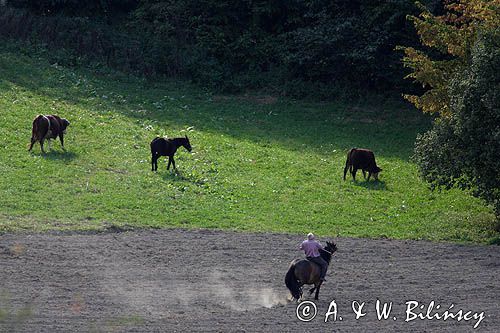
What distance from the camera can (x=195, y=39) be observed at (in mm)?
50938

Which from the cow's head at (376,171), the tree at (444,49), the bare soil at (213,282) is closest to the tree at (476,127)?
the tree at (444,49)

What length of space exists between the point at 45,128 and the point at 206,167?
5.73m

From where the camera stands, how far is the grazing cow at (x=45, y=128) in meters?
31.4

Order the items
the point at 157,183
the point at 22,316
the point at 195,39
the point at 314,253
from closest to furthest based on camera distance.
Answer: the point at 22,316, the point at 314,253, the point at 157,183, the point at 195,39

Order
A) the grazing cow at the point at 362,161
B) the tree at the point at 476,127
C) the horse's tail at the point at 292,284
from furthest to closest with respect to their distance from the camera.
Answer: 1. the grazing cow at the point at 362,161
2. the tree at the point at 476,127
3. the horse's tail at the point at 292,284

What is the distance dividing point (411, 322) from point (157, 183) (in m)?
13.4

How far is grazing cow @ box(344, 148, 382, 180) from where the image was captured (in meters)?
32.0

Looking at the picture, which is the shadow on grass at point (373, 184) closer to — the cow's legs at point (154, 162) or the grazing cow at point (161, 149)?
the grazing cow at point (161, 149)

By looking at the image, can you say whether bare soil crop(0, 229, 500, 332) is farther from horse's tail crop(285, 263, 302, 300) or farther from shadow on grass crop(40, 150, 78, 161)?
shadow on grass crop(40, 150, 78, 161)

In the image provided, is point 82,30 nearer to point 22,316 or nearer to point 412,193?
point 412,193

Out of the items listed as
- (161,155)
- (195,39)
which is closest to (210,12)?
(195,39)

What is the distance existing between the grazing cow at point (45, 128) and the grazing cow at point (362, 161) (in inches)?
407

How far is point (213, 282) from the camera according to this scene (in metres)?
20.9

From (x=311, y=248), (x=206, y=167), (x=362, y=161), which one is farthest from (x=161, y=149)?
(x=311, y=248)
